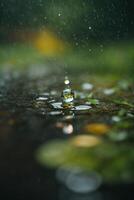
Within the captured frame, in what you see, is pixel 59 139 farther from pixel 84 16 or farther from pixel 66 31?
pixel 66 31

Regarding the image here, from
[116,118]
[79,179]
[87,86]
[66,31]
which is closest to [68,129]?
[116,118]

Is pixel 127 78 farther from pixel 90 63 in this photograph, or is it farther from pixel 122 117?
pixel 122 117

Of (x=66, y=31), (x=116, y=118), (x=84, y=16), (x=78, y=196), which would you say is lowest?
(x=78, y=196)

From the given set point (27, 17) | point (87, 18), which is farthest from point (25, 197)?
point (27, 17)

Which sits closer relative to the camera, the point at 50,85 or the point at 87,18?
the point at 50,85

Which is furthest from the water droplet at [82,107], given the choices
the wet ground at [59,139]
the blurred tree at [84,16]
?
the blurred tree at [84,16]

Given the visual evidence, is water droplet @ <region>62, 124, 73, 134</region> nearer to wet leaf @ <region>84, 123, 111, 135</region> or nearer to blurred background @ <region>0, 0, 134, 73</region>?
wet leaf @ <region>84, 123, 111, 135</region>

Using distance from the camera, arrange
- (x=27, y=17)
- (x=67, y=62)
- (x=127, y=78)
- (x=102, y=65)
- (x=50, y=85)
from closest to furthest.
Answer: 1. (x=50, y=85)
2. (x=127, y=78)
3. (x=102, y=65)
4. (x=67, y=62)
5. (x=27, y=17)
